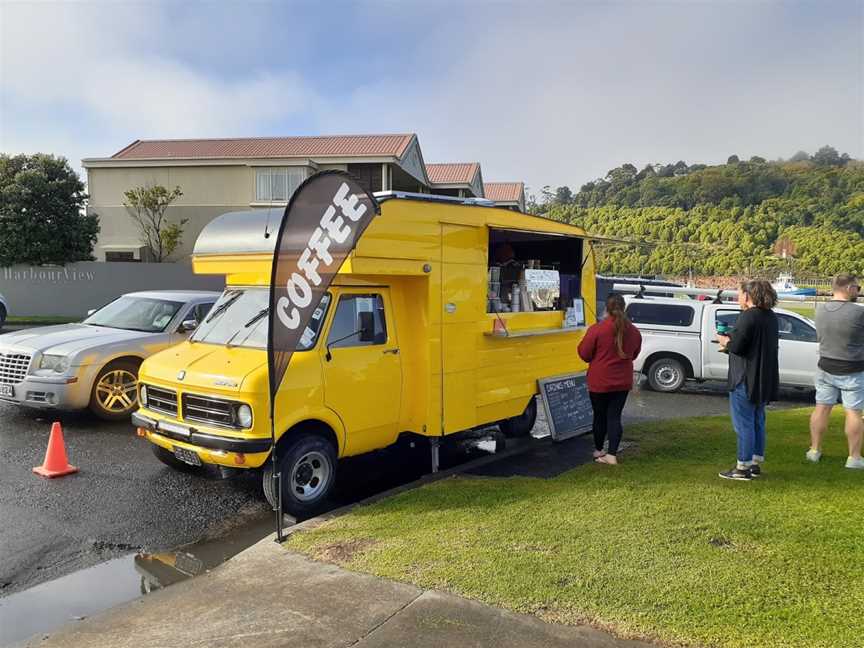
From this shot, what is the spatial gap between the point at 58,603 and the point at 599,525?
373 centimetres

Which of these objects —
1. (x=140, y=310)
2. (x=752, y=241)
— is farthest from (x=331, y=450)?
(x=752, y=241)

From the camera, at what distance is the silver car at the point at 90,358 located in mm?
7918

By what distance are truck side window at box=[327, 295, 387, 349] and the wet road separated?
156cm

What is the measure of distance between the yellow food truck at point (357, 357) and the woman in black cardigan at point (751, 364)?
2.36 meters

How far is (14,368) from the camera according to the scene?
798 centimetres

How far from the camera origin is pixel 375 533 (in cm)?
478

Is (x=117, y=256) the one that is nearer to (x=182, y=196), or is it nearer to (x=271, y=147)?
(x=182, y=196)

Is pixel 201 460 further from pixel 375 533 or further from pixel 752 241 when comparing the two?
pixel 752 241

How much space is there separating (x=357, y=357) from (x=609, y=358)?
252 cm

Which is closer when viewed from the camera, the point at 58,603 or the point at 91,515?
the point at 58,603

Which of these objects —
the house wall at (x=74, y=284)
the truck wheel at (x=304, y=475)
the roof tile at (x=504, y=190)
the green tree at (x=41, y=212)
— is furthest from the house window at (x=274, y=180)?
the truck wheel at (x=304, y=475)

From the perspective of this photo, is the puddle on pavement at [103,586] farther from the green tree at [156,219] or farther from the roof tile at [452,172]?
the roof tile at [452,172]

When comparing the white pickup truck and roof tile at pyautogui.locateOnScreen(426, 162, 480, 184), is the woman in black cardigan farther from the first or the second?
roof tile at pyautogui.locateOnScreen(426, 162, 480, 184)

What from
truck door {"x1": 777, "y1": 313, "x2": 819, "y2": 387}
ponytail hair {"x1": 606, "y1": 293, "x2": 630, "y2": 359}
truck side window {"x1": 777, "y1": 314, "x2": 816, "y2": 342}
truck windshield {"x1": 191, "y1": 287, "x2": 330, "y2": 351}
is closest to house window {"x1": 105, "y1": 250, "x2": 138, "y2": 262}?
truck windshield {"x1": 191, "y1": 287, "x2": 330, "y2": 351}
